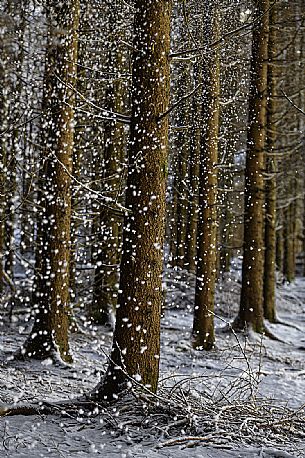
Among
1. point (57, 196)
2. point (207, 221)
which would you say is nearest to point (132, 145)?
point (57, 196)

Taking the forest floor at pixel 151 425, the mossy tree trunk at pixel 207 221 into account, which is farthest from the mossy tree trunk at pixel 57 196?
the mossy tree trunk at pixel 207 221

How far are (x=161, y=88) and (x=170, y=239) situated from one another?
31.8 feet

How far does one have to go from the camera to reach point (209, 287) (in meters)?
11.1

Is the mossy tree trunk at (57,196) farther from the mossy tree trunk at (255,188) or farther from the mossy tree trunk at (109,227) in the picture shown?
the mossy tree trunk at (255,188)

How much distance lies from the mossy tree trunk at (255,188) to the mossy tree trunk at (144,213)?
252 inches

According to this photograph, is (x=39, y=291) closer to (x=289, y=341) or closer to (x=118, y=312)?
(x=118, y=312)

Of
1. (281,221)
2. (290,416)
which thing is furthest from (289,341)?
(281,221)

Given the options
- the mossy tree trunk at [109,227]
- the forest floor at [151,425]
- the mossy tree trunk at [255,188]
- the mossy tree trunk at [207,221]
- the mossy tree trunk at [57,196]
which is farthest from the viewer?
the mossy tree trunk at [255,188]

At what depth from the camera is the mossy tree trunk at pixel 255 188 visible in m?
12.2

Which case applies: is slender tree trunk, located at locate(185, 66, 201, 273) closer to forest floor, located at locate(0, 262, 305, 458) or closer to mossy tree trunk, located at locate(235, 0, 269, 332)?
mossy tree trunk, located at locate(235, 0, 269, 332)

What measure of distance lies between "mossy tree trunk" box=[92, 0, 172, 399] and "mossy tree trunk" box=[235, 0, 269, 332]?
21.0 feet

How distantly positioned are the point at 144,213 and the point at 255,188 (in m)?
6.84

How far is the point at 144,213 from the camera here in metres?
5.96

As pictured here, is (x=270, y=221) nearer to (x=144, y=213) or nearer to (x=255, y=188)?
(x=255, y=188)
